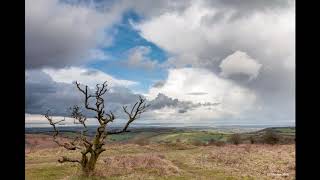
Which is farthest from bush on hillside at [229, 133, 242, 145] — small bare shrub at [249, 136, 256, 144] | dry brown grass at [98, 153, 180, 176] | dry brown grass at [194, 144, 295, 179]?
dry brown grass at [98, 153, 180, 176]

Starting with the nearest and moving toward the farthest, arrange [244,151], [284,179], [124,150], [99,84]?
1. [99,84]
2. [284,179]
3. [244,151]
4. [124,150]

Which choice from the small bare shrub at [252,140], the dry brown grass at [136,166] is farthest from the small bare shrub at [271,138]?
the dry brown grass at [136,166]

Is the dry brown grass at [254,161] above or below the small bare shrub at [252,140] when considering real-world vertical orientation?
below

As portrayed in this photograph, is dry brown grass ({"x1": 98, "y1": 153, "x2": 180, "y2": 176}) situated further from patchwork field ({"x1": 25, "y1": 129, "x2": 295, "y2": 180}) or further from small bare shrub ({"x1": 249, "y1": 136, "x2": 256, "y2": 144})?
small bare shrub ({"x1": 249, "y1": 136, "x2": 256, "y2": 144})

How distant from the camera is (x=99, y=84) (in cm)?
2719

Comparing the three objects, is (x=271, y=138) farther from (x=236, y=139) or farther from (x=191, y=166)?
(x=191, y=166)

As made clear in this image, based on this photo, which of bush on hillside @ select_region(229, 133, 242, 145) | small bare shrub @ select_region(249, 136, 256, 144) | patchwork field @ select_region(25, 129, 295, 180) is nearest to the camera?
patchwork field @ select_region(25, 129, 295, 180)

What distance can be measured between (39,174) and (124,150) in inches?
933

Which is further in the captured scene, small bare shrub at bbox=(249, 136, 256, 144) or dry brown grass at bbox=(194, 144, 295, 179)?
small bare shrub at bbox=(249, 136, 256, 144)

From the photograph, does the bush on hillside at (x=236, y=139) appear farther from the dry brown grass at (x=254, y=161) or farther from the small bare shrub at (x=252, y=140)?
the dry brown grass at (x=254, y=161)
